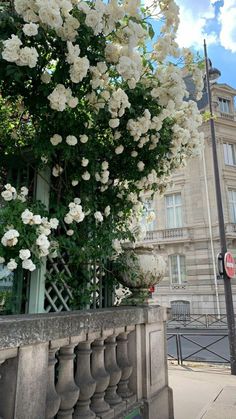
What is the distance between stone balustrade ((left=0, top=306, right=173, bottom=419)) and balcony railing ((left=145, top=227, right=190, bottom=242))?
1652 cm

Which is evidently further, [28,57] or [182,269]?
[182,269]

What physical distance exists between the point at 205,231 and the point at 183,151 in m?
16.4

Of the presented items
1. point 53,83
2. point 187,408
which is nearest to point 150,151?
point 53,83

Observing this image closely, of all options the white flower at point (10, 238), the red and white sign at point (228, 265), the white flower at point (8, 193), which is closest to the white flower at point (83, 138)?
the white flower at point (8, 193)

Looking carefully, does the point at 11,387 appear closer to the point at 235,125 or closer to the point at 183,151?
the point at 183,151

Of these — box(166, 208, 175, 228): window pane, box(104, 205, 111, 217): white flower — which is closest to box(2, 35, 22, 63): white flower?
box(104, 205, 111, 217): white flower

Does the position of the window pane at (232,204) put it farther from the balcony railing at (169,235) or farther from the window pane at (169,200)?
the window pane at (169,200)

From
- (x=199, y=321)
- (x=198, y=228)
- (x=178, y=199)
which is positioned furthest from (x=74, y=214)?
(x=178, y=199)

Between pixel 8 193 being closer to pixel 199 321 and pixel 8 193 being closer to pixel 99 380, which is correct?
pixel 99 380

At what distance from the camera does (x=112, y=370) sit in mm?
2764

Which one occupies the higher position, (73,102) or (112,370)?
(73,102)

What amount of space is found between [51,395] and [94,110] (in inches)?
82.3

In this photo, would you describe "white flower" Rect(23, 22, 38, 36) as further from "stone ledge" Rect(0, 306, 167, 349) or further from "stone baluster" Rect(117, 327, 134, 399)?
"stone baluster" Rect(117, 327, 134, 399)

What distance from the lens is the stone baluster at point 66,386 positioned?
218 centimetres
